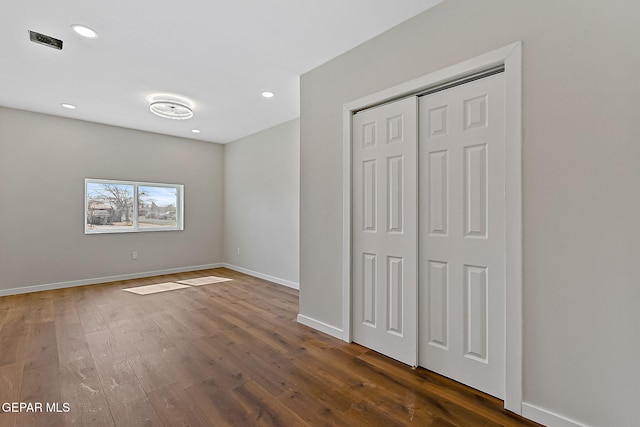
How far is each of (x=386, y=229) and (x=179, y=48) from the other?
8.18 ft

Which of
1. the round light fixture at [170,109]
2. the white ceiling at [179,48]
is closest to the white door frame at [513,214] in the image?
the white ceiling at [179,48]

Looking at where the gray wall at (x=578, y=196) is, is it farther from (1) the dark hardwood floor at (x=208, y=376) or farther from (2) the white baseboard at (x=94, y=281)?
(2) the white baseboard at (x=94, y=281)

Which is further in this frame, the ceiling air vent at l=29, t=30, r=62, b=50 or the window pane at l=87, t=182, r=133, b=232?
the window pane at l=87, t=182, r=133, b=232

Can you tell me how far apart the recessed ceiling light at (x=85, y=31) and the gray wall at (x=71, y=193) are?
9.81 feet

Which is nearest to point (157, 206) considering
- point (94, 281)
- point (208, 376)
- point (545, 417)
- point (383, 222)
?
point (94, 281)

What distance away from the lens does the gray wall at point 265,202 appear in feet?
15.9

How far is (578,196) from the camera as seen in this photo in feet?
5.10

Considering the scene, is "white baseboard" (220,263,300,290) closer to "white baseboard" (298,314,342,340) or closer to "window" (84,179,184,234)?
"window" (84,179,184,234)

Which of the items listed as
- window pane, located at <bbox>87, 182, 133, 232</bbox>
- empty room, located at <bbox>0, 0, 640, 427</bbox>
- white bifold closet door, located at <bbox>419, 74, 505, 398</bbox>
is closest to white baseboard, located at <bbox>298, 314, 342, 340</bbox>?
empty room, located at <bbox>0, 0, 640, 427</bbox>

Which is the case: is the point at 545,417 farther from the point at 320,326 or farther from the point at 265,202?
the point at 265,202

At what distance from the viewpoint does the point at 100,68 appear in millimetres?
3070

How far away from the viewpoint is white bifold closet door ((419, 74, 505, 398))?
1.86 m

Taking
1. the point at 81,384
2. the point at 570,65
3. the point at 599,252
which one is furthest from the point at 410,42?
the point at 81,384

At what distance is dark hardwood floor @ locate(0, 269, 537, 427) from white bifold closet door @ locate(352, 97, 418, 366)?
8.4 inches
